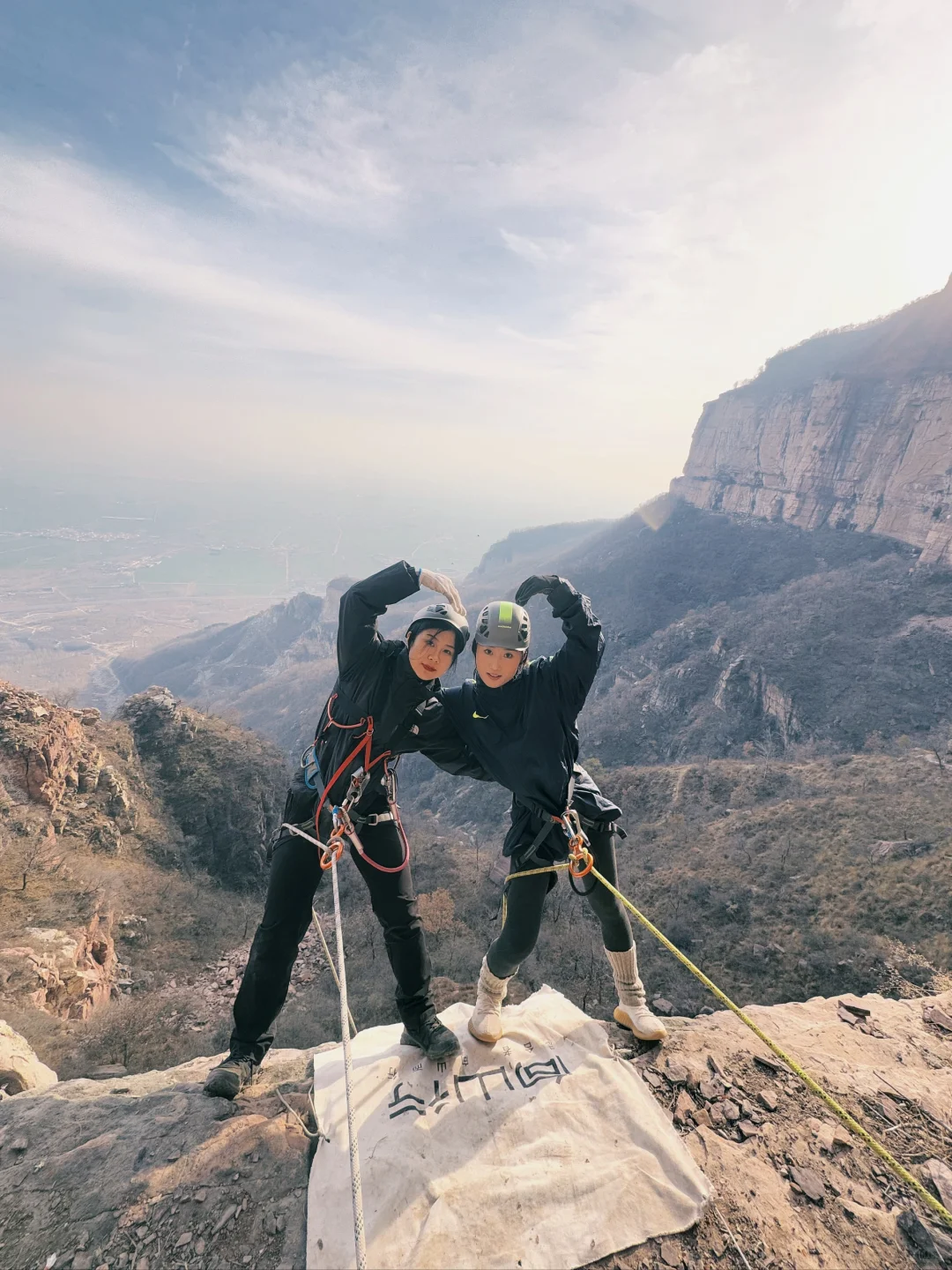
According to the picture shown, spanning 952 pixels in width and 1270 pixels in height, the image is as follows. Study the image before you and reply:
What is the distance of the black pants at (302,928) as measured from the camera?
3.86 m

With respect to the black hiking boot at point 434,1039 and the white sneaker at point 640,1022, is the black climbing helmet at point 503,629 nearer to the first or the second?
the black hiking boot at point 434,1039

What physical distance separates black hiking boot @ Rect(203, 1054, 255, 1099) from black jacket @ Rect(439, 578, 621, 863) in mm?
2558

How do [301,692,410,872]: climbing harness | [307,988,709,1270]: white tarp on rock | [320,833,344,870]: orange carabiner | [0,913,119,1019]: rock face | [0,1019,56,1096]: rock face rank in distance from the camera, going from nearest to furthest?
1. [307,988,709,1270]: white tarp on rock
2. [320,833,344,870]: orange carabiner
3. [301,692,410,872]: climbing harness
4. [0,1019,56,1096]: rock face
5. [0,913,119,1019]: rock face

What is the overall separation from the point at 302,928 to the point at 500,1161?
6.27 feet

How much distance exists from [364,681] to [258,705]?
97681 mm

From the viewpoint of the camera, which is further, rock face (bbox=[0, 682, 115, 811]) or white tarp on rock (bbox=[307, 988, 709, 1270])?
rock face (bbox=[0, 682, 115, 811])

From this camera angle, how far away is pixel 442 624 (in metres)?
3.73

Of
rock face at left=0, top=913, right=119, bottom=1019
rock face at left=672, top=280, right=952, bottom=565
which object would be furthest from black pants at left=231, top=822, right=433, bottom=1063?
rock face at left=672, top=280, right=952, bottom=565

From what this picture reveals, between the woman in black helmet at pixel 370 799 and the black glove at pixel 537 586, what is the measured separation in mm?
589

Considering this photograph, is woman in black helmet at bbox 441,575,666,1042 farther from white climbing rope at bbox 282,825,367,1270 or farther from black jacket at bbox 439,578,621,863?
white climbing rope at bbox 282,825,367,1270

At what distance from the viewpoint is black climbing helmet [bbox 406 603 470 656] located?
12.3 ft

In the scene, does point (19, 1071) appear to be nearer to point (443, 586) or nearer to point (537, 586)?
point (443, 586)

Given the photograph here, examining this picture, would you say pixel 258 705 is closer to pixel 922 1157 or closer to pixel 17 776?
pixel 17 776

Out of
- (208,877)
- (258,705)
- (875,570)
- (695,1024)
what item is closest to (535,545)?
(258,705)
